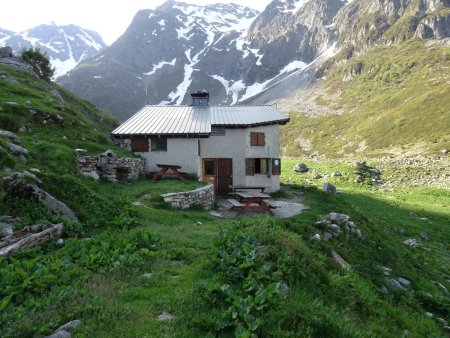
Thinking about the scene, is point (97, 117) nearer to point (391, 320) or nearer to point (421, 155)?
point (391, 320)

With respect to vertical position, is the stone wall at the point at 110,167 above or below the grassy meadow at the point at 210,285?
above

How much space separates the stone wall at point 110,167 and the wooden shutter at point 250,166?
943 cm

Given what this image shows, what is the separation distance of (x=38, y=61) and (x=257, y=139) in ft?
94.3

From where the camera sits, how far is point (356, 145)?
9544cm

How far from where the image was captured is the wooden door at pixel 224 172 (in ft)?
100

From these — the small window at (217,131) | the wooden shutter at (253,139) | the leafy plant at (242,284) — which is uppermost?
the small window at (217,131)

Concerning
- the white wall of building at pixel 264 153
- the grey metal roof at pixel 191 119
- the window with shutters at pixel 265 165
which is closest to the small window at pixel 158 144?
the grey metal roof at pixel 191 119

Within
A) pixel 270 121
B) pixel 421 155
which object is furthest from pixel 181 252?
pixel 421 155

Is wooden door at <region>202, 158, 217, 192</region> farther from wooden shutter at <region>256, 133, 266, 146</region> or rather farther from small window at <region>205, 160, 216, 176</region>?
wooden shutter at <region>256, 133, 266, 146</region>

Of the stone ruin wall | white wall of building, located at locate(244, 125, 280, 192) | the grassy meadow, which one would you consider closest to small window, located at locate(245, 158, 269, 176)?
white wall of building, located at locate(244, 125, 280, 192)

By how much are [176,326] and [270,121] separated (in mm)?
26157

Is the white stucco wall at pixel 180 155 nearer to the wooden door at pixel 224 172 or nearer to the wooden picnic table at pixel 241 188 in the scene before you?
the wooden door at pixel 224 172

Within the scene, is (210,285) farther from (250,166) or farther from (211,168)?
(250,166)

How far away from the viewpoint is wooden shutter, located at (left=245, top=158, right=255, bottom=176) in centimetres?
3052
